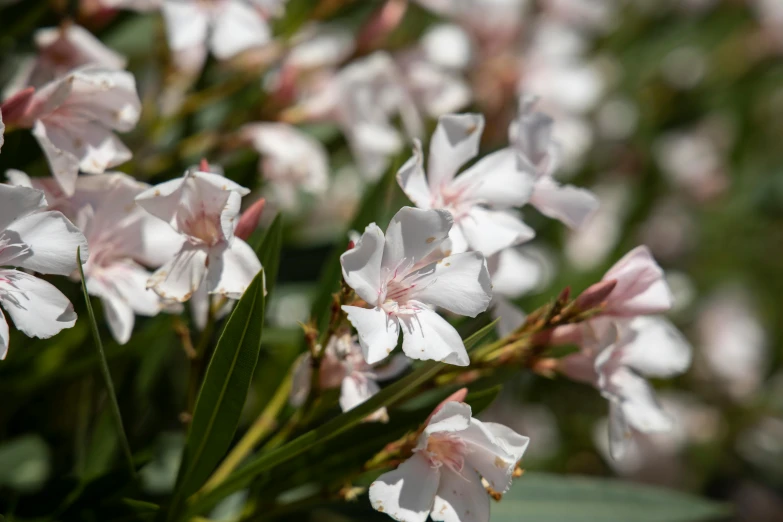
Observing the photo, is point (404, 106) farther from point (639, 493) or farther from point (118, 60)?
point (639, 493)

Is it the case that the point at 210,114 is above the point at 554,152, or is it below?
below

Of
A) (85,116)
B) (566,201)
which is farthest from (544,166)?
(85,116)

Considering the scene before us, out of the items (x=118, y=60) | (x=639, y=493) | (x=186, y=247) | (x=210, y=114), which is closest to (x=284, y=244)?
(x=210, y=114)

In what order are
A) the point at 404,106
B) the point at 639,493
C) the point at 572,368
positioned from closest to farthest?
the point at 572,368, the point at 639,493, the point at 404,106

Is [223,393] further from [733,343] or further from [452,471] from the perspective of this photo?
[733,343]

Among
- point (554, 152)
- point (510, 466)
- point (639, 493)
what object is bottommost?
point (639, 493)

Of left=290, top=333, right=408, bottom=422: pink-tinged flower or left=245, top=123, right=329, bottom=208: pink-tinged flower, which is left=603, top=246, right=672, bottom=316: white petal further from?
left=245, top=123, right=329, bottom=208: pink-tinged flower

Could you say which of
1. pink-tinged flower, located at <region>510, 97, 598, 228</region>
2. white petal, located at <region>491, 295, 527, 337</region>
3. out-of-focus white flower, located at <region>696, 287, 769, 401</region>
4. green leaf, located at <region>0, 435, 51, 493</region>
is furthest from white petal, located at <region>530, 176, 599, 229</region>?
out-of-focus white flower, located at <region>696, 287, 769, 401</region>
